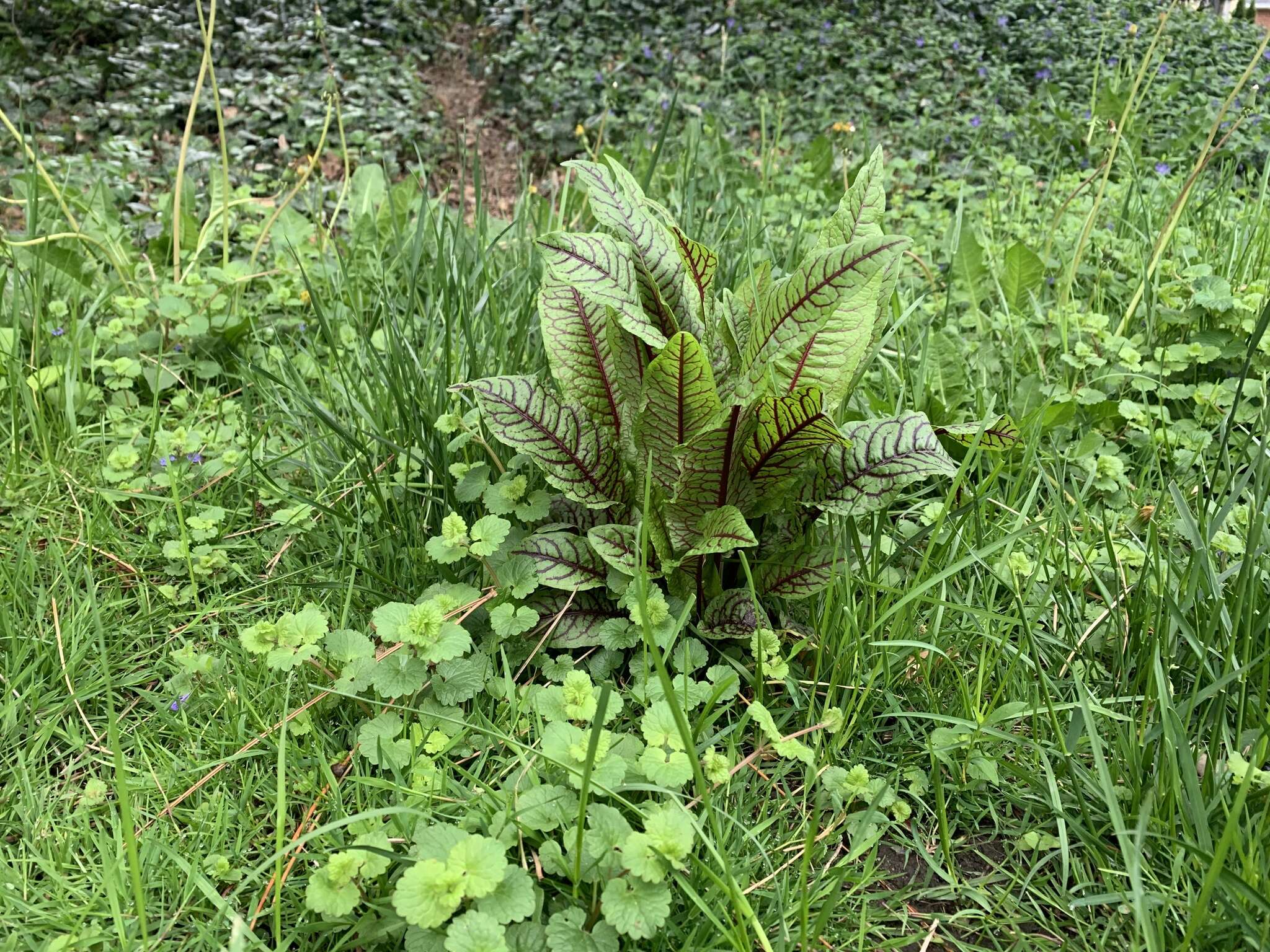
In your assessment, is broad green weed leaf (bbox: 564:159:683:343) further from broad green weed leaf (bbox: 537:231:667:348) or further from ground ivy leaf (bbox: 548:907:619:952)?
ground ivy leaf (bbox: 548:907:619:952)

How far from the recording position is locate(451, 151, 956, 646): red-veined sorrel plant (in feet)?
4.54

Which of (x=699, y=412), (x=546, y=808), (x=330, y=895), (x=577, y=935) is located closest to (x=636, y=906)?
(x=577, y=935)

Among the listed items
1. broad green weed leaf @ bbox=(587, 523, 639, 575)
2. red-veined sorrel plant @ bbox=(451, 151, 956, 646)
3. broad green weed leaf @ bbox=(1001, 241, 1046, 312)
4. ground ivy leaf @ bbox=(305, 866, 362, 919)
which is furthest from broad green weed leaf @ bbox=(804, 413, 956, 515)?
broad green weed leaf @ bbox=(1001, 241, 1046, 312)

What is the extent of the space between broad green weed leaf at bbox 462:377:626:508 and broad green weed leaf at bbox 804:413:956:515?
361mm

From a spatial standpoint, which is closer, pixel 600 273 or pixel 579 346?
pixel 600 273

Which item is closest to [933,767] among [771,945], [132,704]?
[771,945]

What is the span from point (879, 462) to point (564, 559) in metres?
0.55

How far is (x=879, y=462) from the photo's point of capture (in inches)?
58.1

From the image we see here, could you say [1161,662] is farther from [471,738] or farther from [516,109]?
[516,109]

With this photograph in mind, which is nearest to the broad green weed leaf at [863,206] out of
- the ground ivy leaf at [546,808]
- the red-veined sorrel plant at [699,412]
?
the red-veined sorrel plant at [699,412]

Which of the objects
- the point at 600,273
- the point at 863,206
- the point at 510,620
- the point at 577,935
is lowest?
the point at 577,935

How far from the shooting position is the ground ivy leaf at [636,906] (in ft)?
3.58

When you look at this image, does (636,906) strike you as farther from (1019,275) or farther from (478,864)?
(1019,275)

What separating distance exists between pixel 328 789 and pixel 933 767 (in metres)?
0.89
